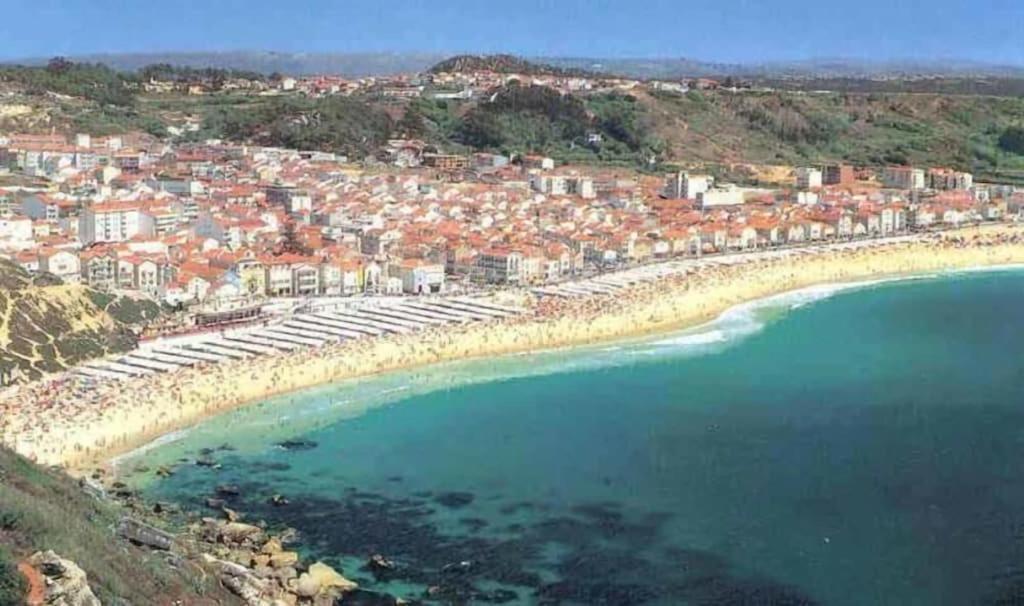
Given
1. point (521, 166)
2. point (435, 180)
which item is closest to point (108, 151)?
point (435, 180)

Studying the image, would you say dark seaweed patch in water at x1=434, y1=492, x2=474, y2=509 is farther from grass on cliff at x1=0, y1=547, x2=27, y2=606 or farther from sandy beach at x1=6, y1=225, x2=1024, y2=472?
grass on cliff at x1=0, y1=547, x2=27, y2=606

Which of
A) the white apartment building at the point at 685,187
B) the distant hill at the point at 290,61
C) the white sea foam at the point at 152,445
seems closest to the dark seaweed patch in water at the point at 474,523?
the white sea foam at the point at 152,445

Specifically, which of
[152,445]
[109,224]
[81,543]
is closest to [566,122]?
[109,224]

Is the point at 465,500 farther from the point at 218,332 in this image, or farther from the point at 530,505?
the point at 218,332

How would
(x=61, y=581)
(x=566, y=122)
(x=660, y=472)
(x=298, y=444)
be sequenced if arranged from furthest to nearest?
(x=566, y=122)
(x=298, y=444)
(x=660, y=472)
(x=61, y=581)

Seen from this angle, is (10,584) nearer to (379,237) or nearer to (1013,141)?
(379,237)

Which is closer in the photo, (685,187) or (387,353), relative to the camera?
(387,353)

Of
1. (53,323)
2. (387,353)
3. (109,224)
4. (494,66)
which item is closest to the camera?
(53,323)
